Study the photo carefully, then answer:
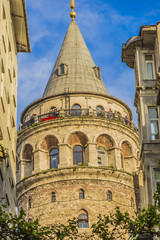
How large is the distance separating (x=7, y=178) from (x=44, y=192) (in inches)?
876

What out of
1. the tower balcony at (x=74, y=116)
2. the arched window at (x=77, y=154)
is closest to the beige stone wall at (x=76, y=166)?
the tower balcony at (x=74, y=116)

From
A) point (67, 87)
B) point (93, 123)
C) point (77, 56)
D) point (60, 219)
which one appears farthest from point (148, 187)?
point (77, 56)

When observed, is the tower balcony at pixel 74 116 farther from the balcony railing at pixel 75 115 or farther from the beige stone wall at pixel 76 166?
the beige stone wall at pixel 76 166

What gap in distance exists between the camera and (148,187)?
35094 millimetres

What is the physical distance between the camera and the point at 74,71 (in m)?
67.1

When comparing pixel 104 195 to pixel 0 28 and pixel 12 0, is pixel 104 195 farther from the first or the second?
pixel 0 28

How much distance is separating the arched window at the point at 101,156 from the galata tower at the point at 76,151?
97mm

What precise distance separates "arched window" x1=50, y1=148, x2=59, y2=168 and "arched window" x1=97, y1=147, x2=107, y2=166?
3746 mm

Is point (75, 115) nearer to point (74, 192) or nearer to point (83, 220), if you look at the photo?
point (74, 192)

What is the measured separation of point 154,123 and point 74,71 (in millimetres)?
30764

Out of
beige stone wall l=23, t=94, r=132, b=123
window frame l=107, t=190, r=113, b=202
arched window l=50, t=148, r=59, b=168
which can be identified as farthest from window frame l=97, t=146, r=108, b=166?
beige stone wall l=23, t=94, r=132, b=123

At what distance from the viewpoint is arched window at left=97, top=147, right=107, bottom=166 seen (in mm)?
60062

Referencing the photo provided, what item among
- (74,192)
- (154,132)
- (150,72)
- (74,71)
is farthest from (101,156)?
(154,132)

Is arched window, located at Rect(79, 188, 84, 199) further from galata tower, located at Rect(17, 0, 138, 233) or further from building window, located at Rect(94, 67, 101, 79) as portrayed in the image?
building window, located at Rect(94, 67, 101, 79)
